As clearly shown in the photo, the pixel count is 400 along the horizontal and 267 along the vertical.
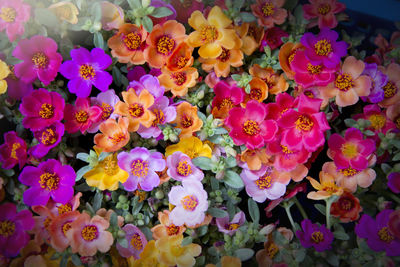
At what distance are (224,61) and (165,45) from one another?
173 mm

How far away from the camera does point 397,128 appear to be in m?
1.05

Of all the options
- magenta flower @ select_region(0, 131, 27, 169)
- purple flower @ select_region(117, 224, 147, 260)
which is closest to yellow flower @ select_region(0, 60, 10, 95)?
magenta flower @ select_region(0, 131, 27, 169)

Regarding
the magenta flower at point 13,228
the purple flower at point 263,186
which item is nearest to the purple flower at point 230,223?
the purple flower at point 263,186

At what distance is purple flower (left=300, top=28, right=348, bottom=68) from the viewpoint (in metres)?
1.02

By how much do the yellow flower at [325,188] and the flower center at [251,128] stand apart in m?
0.20

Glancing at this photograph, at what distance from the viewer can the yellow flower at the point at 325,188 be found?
3.30 feet

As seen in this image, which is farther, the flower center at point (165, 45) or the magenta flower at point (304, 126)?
the flower center at point (165, 45)

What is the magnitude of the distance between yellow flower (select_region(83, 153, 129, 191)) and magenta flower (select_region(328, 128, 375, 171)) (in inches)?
22.7

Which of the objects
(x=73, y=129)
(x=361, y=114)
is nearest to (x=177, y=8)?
(x=73, y=129)

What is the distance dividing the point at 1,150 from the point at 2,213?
174mm

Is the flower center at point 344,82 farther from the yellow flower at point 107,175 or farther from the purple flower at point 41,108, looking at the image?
the purple flower at point 41,108

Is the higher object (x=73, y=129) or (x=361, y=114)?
(x=361, y=114)

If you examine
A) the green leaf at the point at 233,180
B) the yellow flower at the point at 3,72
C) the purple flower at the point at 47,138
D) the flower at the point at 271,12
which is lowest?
the green leaf at the point at 233,180

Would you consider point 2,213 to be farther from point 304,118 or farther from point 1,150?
point 304,118
